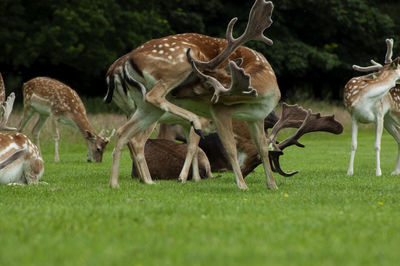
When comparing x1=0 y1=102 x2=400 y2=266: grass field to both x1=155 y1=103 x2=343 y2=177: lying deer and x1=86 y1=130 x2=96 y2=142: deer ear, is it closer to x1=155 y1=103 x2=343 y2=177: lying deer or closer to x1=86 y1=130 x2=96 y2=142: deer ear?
x1=155 y1=103 x2=343 y2=177: lying deer

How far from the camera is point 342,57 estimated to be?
1319 inches

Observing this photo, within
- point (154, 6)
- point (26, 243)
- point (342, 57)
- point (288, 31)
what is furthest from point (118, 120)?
point (26, 243)

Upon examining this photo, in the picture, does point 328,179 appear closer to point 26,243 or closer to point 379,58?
point 26,243

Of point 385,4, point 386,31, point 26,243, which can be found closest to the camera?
point 26,243

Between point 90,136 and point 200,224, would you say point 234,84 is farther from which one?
point 90,136

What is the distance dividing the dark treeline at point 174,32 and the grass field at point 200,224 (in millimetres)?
18563

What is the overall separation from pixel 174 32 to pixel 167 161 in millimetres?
21422

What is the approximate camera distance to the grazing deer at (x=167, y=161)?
9602 millimetres

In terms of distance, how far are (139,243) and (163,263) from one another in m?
0.58

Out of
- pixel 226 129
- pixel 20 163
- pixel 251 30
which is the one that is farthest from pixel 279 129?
pixel 20 163

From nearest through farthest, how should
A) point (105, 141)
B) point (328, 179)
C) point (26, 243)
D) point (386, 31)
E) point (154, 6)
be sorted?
1. point (26, 243)
2. point (328, 179)
3. point (105, 141)
4. point (154, 6)
5. point (386, 31)

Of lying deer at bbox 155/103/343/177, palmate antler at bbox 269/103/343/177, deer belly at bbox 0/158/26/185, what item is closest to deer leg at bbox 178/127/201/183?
lying deer at bbox 155/103/343/177

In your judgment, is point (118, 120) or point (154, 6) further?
point (154, 6)

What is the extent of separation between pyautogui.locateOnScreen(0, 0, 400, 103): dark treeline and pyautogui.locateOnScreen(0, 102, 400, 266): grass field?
1856 centimetres
